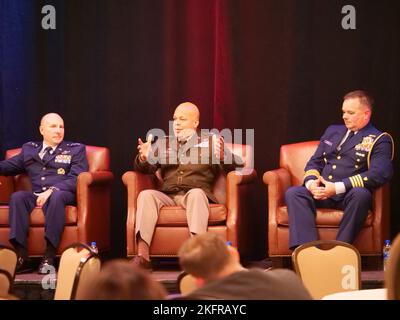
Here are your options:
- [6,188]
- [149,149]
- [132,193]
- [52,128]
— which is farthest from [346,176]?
[6,188]

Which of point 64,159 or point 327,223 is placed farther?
point 64,159

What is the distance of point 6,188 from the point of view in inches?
241

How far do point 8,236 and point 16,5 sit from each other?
219cm

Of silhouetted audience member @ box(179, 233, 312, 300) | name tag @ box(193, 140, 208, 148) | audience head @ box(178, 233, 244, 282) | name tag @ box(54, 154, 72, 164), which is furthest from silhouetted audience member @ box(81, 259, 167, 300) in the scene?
name tag @ box(54, 154, 72, 164)

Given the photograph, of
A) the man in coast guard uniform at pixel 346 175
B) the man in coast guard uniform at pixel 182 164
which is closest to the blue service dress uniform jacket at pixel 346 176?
the man in coast guard uniform at pixel 346 175

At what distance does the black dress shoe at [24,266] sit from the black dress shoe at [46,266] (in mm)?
139

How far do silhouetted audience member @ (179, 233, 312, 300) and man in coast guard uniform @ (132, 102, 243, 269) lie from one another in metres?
3.17

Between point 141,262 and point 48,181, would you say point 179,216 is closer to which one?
point 141,262

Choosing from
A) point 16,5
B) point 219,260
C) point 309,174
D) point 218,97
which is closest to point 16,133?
point 16,5

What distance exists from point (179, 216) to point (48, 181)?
1139 mm

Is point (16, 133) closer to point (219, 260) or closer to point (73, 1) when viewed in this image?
point (73, 1)

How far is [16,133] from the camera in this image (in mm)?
6750

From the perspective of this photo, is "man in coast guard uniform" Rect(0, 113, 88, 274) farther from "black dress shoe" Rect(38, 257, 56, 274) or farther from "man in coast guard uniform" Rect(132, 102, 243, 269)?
"man in coast guard uniform" Rect(132, 102, 243, 269)

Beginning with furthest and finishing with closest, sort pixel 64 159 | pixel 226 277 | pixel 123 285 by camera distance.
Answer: pixel 64 159 < pixel 226 277 < pixel 123 285
